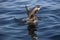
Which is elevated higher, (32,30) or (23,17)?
(23,17)

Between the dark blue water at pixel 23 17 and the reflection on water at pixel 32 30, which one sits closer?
the reflection on water at pixel 32 30

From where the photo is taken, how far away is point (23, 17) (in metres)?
9.68

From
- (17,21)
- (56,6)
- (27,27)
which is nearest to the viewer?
(27,27)

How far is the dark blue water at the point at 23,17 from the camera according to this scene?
817 cm

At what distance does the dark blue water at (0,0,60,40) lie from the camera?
817 cm

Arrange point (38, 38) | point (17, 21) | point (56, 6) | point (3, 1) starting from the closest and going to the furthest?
point (38, 38) < point (17, 21) < point (56, 6) < point (3, 1)

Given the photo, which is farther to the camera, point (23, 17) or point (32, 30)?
point (23, 17)

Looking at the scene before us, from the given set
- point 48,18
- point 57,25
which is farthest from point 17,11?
point 57,25

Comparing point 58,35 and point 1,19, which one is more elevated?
point 1,19

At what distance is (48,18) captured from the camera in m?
9.52

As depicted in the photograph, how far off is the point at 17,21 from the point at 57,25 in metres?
1.79

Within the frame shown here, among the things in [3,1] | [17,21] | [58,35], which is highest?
[3,1]

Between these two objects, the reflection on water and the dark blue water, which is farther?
the dark blue water

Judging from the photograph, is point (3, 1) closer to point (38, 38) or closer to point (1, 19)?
point (1, 19)
